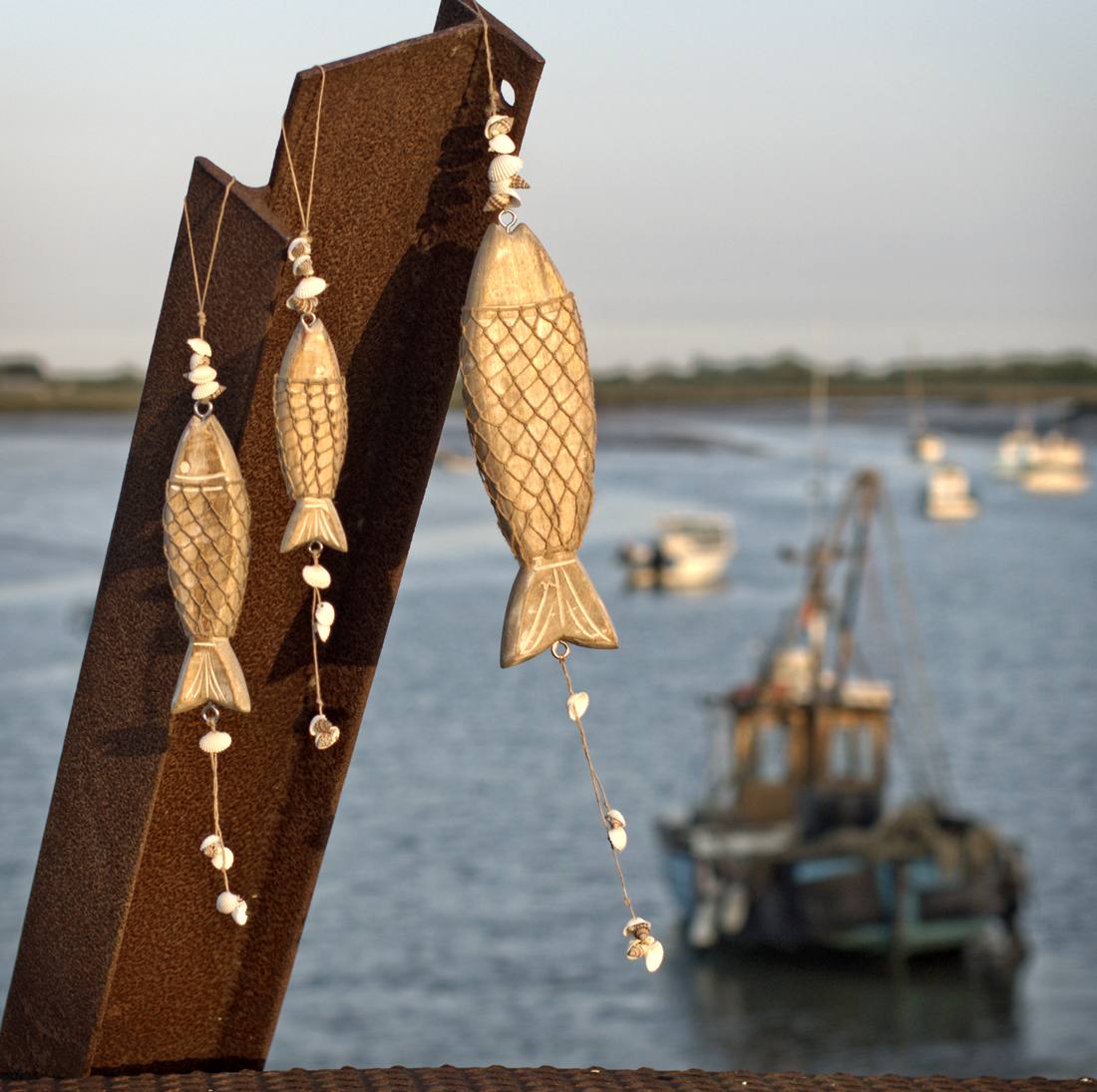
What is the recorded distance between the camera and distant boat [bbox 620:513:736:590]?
40.6 meters

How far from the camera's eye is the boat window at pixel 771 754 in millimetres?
17222

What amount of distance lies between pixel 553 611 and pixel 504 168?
316 millimetres

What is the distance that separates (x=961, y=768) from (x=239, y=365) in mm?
28592

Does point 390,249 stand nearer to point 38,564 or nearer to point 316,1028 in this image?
point 316,1028

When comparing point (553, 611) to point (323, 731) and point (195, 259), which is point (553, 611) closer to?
point (323, 731)

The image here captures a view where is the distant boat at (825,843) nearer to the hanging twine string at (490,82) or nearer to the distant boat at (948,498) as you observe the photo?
the hanging twine string at (490,82)

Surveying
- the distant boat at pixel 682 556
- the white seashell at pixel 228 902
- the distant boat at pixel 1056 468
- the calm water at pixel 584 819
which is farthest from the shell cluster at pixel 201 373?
the distant boat at pixel 1056 468

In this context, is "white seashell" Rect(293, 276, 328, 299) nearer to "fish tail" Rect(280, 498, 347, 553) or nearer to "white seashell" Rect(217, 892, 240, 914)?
"fish tail" Rect(280, 498, 347, 553)

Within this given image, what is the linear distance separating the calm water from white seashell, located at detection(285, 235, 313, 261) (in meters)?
10.7

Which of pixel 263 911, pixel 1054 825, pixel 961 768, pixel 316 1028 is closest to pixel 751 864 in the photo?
pixel 316 1028

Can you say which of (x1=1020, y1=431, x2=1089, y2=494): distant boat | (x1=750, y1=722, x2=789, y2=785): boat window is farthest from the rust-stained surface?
(x1=1020, y1=431, x2=1089, y2=494): distant boat

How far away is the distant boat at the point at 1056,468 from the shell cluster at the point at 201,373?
6308 cm

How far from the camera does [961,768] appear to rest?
28.7 metres

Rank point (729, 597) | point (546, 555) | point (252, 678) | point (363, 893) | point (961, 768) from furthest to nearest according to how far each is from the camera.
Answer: point (729, 597) → point (961, 768) → point (363, 893) → point (252, 678) → point (546, 555)
